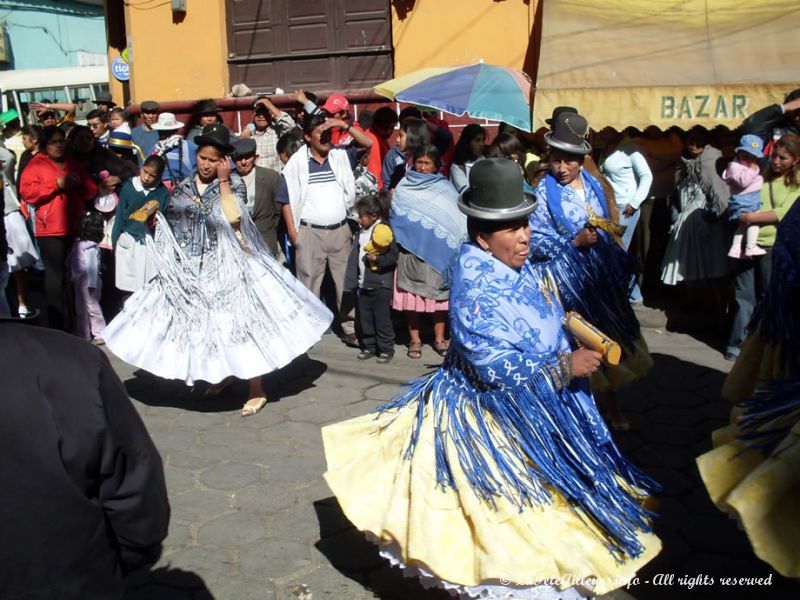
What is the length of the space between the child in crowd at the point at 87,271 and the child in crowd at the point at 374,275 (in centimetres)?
234

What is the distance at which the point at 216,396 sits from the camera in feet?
21.7

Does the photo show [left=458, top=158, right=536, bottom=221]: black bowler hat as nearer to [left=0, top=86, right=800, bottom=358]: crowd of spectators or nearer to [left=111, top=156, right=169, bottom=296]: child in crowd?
[left=0, top=86, right=800, bottom=358]: crowd of spectators

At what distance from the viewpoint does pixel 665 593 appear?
392 centimetres

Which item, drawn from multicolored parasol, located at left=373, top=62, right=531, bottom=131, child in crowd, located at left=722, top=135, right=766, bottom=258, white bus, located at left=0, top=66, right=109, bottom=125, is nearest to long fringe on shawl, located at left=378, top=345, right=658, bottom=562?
child in crowd, located at left=722, top=135, right=766, bottom=258

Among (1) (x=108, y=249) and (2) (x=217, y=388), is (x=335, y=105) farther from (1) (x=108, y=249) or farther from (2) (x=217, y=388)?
(2) (x=217, y=388)

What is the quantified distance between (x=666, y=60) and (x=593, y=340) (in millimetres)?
6642

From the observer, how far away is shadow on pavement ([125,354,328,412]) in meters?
6.47

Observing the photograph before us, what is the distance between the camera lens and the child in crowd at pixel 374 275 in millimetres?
7375

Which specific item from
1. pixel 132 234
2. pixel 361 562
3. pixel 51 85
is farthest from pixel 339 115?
pixel 51 85

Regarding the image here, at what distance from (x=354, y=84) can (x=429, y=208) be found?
17.0 feet

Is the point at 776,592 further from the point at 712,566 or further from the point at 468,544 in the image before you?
the point at 468,544

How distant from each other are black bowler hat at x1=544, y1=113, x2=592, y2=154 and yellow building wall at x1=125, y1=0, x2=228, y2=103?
8.46 m

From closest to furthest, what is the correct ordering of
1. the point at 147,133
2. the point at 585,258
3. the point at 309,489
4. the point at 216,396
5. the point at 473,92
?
the point at 309,489
the point at 585,258
the point at 216,396
the point at 473,92
the point at 147,133

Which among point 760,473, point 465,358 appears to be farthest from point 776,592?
point 465,358
